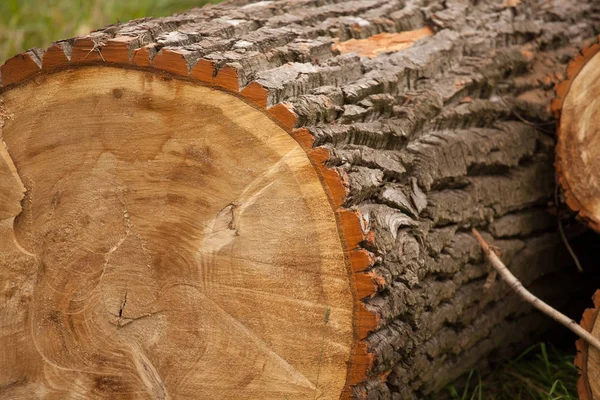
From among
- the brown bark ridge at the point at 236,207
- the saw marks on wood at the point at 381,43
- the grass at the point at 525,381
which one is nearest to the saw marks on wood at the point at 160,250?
the brown bark ridge at the point at 236,207

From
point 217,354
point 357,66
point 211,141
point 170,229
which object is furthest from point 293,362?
point 357,66

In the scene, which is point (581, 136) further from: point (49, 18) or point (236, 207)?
point (49, 18)

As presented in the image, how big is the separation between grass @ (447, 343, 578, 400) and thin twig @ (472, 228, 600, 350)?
1.27 ft

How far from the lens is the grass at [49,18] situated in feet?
12.5

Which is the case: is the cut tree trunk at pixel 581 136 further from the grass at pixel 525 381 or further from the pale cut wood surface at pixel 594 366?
the grass at pixel 525 381

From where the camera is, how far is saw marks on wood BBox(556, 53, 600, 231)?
243cm

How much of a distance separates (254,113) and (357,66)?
0.52m

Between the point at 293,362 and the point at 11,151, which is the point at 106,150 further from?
the point at 293,362

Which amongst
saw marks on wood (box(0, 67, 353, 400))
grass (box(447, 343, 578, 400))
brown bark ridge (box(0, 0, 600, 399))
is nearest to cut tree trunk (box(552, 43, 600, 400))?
brown bark ridge (box(0, 0, 600, 399))

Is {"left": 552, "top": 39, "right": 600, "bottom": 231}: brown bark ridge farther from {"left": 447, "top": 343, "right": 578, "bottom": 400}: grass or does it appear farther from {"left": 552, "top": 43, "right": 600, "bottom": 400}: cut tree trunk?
{"left": 447, "top": 343, "right": 578, "bottom": 400}: grass

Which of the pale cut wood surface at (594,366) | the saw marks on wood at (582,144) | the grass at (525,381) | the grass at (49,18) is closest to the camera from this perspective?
the pale cut wood surface at (594,366)

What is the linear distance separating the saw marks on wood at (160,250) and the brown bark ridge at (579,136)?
0.95 m

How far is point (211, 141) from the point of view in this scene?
6.35ft

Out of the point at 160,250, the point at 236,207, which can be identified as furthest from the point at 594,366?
the point at 160,250
